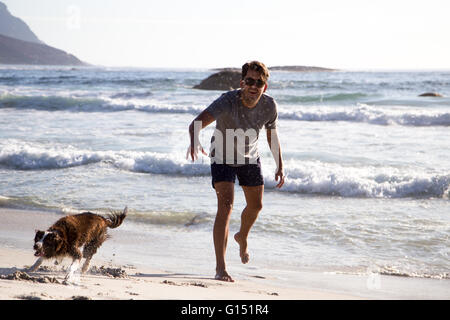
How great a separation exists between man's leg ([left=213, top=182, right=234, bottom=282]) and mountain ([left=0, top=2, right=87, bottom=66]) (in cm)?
12959

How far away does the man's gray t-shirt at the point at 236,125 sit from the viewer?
420cm

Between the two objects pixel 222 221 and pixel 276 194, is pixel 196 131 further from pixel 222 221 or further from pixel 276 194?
pixel 276 194

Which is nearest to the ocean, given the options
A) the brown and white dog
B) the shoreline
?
the shoreline

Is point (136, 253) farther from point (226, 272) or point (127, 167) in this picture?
point (127, 167)

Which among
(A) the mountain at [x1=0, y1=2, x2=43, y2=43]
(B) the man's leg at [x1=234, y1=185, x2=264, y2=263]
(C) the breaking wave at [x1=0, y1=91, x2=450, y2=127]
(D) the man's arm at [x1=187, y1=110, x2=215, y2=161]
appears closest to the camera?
(D) the man's arm at [x1=187, y1=110, x2=215, y2=161]

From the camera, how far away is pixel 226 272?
14.6ft

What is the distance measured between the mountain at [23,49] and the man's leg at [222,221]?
129592mm

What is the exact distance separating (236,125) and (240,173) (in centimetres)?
47

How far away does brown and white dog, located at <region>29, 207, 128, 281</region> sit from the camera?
3.88 meters

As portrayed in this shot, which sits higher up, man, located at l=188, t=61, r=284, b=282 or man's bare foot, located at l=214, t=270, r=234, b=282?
man, located at l=188, t=61, r=284, b=282

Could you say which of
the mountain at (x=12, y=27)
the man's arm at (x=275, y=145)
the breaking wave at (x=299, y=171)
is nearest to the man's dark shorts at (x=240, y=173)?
the man's arm at (x=275, y=145)

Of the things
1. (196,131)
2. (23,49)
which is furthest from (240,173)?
(23,49)

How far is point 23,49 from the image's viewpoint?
427 feet

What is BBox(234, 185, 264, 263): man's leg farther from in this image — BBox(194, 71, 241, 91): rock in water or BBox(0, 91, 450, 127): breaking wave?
BBox(194, 71, 241, 91): rock in water
